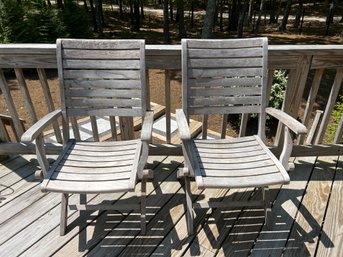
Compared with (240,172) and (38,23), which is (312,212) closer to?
(240,172)

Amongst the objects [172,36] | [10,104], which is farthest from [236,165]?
[172,36]

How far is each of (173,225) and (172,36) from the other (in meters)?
14.0

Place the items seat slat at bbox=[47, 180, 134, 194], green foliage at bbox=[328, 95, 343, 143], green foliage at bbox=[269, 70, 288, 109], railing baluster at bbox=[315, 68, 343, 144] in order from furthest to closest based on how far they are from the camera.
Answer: green foliage at bbox=[269, 70, 288, 109], green foliage at bbox=[328, 95, 343, 143], railing baluster at bbox=[315, 68, 343, 144], seat slat at bbox=[47, 180, 134, 194]

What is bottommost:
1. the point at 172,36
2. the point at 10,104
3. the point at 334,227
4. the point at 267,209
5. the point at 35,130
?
the point at 172,36

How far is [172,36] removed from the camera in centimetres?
1503

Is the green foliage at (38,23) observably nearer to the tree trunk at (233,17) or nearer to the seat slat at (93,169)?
the seat slat at (93,169)

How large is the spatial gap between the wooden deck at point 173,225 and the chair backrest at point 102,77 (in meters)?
0.76

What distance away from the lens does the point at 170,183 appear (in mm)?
2596

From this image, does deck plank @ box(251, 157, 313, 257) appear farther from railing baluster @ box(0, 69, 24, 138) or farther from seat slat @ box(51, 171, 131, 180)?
railing baluster @ box(0, 69, 24, 138)

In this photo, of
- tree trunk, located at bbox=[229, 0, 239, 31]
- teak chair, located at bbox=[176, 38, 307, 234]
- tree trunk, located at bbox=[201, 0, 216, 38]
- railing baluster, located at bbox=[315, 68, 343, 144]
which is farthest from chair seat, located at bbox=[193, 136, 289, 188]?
tree trunk, located at bbox=[229, 0, 239, 31]

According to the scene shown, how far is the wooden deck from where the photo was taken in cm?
199

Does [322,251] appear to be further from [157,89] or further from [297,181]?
[157,89]

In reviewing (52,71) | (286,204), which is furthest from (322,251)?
(52,71)

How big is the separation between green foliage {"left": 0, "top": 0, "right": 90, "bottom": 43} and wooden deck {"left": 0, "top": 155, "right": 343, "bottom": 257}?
675 centimetres
